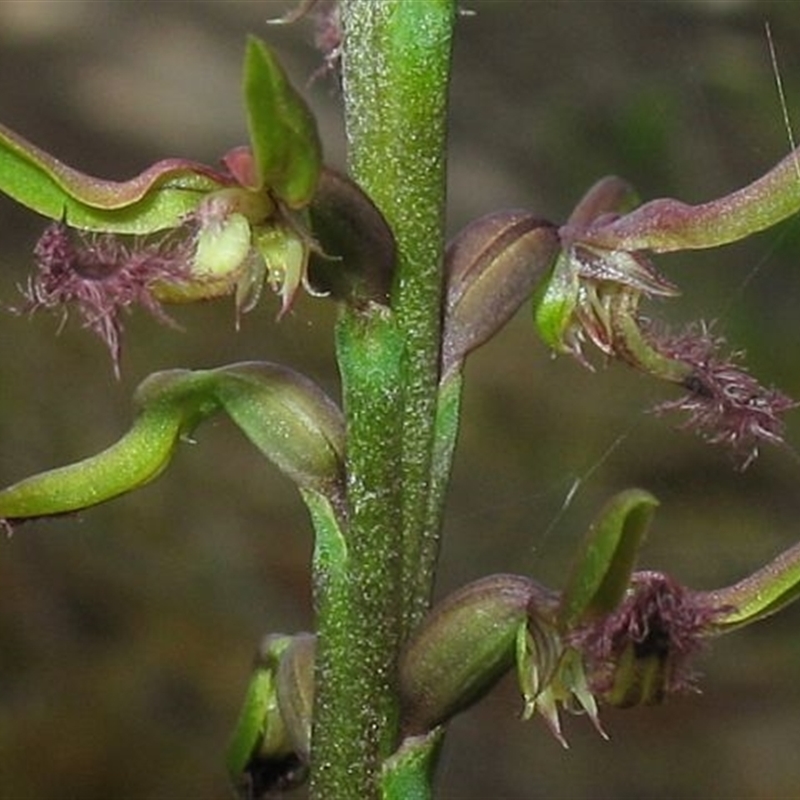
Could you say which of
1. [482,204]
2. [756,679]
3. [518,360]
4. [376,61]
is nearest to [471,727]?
[756,679]

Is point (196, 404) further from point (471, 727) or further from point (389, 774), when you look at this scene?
point (471, 727)

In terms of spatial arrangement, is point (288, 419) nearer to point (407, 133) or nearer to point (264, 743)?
point (407, 133)

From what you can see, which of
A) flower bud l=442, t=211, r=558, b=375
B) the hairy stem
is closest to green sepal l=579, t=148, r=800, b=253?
flower bud l=442, t=211, r=558, b=375

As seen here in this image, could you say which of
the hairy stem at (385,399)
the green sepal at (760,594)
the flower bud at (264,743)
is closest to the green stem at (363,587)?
the hairy stem at (385,399)

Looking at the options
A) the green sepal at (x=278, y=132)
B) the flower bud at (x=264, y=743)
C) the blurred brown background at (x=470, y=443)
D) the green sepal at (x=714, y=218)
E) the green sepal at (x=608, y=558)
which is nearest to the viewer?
the green sepal at (x=278, y=132)

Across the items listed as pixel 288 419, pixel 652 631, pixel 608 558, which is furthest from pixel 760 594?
pixel 288 419

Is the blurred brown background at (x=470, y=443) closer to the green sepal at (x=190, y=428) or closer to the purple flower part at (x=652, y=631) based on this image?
the green sepal at (x=190, y=428)
